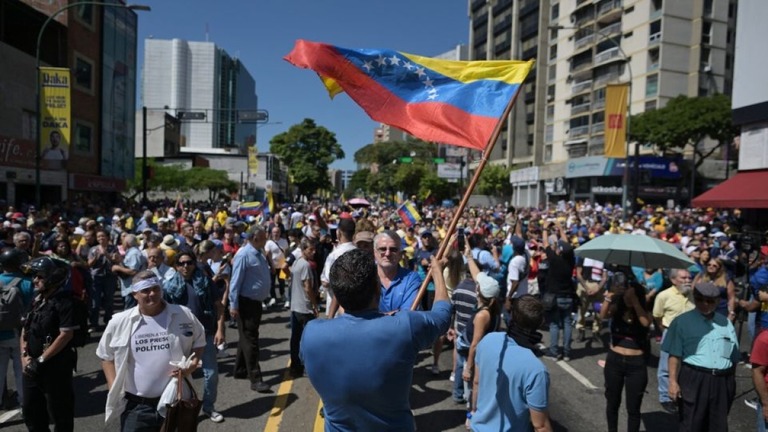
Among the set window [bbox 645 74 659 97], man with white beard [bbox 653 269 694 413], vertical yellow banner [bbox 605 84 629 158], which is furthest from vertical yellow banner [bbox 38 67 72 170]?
window [bbox 645 74 659 97]

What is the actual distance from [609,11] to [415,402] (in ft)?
171

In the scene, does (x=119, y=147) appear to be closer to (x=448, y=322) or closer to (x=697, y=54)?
(x=448, y=322)

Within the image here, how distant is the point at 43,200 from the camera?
24.1 m

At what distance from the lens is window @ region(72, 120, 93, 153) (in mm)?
26203

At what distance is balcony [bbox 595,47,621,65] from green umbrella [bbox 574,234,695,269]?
47.2m

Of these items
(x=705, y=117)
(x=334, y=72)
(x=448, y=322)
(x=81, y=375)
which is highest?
(x=705, y=117)

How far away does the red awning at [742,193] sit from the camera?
54.3 feet

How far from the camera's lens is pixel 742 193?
56.9 feet

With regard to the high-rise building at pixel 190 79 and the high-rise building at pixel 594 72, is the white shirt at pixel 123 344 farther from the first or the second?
the high-rise building at pixel 190 79

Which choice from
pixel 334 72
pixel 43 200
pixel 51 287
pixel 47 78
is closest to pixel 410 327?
pixel 334 72

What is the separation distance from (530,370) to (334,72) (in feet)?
10.2

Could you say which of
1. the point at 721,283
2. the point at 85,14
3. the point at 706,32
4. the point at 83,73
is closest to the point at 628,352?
the point at 721,283

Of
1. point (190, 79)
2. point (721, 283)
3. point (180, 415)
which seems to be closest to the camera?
point (180, 415)

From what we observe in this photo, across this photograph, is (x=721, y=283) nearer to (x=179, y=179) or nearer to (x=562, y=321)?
(x=562, y=321)
